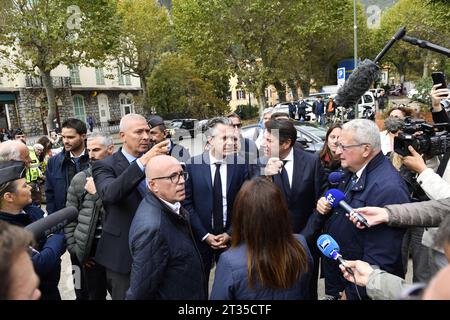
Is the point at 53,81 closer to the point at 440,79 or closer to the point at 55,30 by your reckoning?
the point at 55,30

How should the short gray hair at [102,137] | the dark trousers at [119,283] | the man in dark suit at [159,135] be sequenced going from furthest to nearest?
1. the man in dark suit at [159,135]
2. the short gray hair at [102,137]
3. the dark trousers at [119,283]

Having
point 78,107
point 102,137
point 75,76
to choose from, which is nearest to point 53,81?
point 75,76

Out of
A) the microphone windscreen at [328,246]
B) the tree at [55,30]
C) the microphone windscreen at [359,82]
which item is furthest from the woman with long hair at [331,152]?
Result: the tree at [55,30]

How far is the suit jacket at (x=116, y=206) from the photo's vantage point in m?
2.51

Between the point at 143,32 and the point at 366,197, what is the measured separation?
83.5ft

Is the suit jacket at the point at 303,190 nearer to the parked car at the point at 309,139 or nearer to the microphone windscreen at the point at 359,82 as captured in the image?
the microphone windscreen at the point at 359,82

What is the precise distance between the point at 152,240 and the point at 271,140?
1.58m

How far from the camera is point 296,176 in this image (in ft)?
10.2

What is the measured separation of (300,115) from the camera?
20.9m

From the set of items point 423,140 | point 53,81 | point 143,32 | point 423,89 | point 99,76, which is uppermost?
point 143,32

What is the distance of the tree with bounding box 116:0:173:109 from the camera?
25.0m

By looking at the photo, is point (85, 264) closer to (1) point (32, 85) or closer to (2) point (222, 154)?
(2) point (222, 154)

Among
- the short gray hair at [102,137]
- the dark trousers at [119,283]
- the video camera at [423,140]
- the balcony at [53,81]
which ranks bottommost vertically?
the dark trousers at [119,283]

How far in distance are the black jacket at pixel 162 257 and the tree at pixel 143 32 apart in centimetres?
2446
